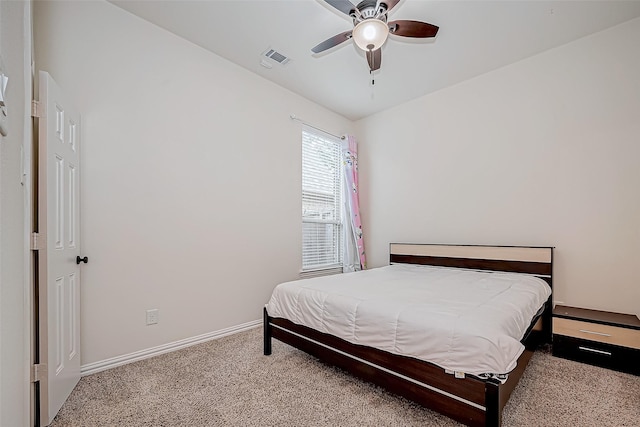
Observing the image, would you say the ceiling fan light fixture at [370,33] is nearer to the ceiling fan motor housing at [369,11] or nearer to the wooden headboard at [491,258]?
the ceiling fan motor housing at [369,11]

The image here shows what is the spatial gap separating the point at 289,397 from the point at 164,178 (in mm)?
2063

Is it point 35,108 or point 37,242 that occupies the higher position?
point 35,108

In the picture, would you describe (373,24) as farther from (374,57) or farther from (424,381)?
(424,381)

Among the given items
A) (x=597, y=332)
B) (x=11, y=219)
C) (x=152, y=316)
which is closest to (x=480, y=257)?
(x=597, y=332)

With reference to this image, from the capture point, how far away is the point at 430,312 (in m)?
1.73

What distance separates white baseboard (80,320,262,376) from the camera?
223 centimetres

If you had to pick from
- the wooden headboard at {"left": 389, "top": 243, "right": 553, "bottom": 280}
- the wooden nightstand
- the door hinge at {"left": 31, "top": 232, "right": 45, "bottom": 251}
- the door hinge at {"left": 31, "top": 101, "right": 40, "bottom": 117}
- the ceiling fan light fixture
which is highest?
the ceiling fan light fixture

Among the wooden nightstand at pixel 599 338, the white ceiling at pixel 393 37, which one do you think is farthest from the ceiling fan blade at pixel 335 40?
the wooden nightstand at pixel 599 338

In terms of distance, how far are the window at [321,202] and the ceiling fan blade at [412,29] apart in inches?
79.5

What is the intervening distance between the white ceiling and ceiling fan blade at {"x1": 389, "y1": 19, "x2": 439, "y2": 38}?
0.14m

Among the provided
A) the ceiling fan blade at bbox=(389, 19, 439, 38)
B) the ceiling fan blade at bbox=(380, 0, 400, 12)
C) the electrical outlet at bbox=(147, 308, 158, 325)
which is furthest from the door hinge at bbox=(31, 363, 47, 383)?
the ceiling fan blade at bbox=(389, 19, 439, 38)

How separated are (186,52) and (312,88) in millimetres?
1491

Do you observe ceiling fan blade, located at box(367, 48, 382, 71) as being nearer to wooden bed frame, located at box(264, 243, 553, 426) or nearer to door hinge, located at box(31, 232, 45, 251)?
wooden bed frame, located at box(264, 243, 553, 426)

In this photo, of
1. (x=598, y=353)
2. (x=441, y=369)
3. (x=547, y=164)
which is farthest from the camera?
(x=547, y=164)
